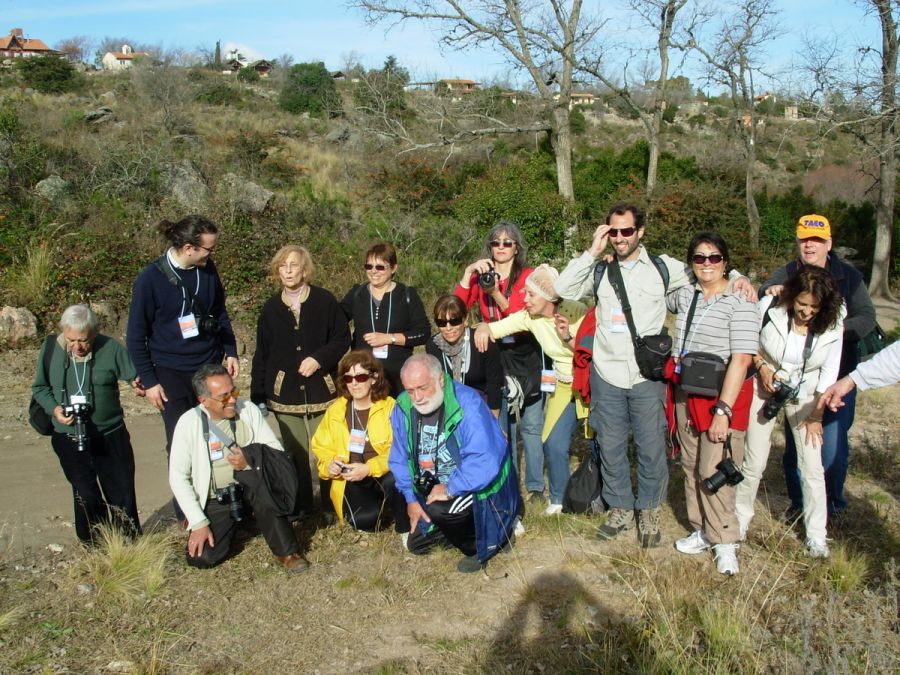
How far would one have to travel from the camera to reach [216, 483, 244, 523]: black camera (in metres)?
4.21

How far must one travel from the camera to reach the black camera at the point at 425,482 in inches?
159

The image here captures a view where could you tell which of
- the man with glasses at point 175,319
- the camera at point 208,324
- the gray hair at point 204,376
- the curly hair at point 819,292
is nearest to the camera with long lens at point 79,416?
the man with glasses at point 175,319

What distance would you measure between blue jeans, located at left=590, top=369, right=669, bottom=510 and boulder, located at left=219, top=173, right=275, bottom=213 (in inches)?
382

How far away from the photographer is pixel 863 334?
409cm

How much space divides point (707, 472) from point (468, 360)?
1.54m

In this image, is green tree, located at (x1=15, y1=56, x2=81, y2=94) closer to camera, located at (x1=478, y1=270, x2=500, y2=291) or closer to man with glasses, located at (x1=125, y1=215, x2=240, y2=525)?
man with glasses, located at (x1=125, y1=215, x2=240, y2=525)

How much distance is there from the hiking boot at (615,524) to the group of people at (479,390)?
1cm

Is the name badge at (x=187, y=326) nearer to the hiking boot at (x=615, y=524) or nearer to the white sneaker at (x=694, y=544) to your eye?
the hiking boot at (x=615, y=524)

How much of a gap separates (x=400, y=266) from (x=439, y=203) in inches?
280

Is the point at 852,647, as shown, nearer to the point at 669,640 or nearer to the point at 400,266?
the point at 669,640

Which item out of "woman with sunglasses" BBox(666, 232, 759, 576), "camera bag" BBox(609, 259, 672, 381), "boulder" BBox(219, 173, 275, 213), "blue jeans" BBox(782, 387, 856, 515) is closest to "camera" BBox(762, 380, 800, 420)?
"woman with sunglasses" BBox(666, 232, 759, 576)

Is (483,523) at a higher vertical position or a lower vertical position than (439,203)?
lower

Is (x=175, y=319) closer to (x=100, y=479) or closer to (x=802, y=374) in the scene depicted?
(x=100, y=479)

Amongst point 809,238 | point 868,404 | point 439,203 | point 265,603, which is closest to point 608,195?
point 439,203
